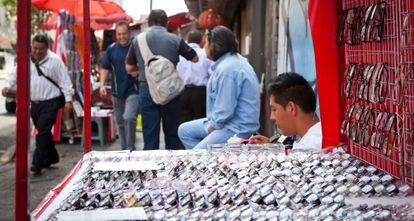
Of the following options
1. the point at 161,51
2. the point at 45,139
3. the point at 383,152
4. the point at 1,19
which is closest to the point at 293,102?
the point at 383,152

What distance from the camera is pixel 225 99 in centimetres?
531

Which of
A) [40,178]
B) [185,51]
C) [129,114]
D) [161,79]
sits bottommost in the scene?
[40,178]

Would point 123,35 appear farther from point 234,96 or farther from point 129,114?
point 234,96

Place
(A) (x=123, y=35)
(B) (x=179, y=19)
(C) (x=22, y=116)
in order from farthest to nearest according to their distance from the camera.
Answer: (B) (x=179, y=19) → (A) (x=123, y=35) → (C) (x=22, y=116)

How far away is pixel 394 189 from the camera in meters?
2.48

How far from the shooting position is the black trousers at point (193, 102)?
9.20 m

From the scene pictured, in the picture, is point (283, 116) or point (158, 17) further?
point (158, 17)

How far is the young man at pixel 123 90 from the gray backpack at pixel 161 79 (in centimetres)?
162

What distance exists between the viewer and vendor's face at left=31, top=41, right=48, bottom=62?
7789 mm

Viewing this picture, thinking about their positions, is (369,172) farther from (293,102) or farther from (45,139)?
(45,139)

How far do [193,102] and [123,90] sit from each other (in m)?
1.30

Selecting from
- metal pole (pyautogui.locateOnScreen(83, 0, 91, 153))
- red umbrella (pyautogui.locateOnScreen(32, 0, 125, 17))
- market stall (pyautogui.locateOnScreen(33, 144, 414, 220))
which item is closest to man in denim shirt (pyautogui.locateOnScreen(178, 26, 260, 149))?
metal pole (pyautogui.locateOnScreen(83, 0, 91, 153))

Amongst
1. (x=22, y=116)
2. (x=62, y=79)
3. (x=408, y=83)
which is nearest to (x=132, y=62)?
(x=62, y=79)

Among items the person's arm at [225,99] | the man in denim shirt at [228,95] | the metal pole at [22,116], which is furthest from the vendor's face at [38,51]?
the metal pole at [22,116]
